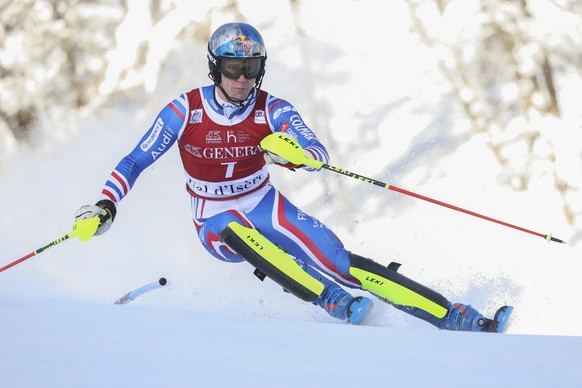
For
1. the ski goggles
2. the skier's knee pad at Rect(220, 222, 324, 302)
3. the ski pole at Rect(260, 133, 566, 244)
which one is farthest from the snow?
the ski goggles

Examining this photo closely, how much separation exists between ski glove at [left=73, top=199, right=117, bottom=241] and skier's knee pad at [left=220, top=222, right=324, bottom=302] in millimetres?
656

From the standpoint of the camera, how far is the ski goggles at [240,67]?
13.3 feet

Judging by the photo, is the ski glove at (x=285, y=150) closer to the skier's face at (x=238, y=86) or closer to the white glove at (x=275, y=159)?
the white glove at (x=275, y=159)

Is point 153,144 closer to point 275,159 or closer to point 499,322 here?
point 275,159

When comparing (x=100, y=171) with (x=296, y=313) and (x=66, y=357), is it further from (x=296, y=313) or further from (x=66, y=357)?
(x=66, y=357)

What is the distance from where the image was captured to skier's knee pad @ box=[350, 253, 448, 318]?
12.5 feet

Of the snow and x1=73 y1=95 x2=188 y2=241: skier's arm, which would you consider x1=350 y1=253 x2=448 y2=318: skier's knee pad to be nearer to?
the snow

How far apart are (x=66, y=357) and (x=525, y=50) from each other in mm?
→ 6470

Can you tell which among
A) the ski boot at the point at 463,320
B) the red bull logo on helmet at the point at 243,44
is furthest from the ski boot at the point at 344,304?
the red bull logo on helmet at the point at 243,44

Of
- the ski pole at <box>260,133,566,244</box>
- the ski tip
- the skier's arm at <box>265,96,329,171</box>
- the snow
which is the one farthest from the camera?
the snow

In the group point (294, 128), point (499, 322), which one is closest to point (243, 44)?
point (294, 128)

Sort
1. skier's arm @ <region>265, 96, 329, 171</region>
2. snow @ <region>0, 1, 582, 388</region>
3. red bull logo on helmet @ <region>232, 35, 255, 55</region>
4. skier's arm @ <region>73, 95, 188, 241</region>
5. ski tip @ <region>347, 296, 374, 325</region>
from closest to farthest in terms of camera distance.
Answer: ski tip @ <region>347, 296, 374, 325</region> → skier's arm @ <region>265, 96, 329, 171</region> → red bull logo on helmet @ <region>232, 35, 255, 55</region> → skier's arm @ <region>73, 95, 188, 241</region> → snow @ <region>0, 1, 582, 388</region>

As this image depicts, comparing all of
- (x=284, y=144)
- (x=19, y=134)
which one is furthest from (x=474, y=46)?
(x=19, y=134)

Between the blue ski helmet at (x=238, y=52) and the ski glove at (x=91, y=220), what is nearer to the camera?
the ski glove at (x=91, y=220)
